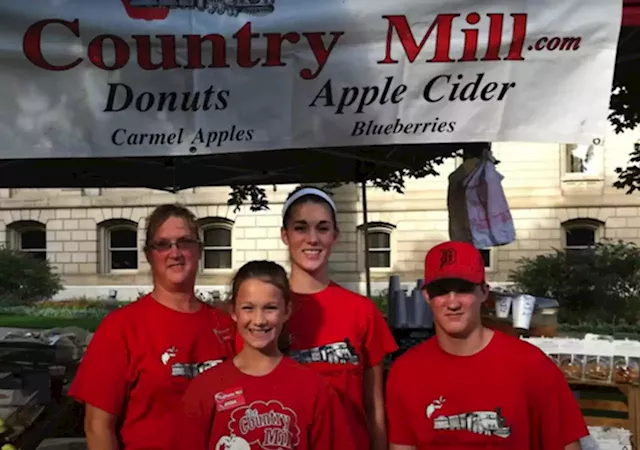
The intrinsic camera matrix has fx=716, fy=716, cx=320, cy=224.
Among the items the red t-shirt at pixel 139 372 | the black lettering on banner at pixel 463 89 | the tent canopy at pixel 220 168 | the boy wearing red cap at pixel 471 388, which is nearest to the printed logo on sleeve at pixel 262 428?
the red t-shirt at pixel 139 372

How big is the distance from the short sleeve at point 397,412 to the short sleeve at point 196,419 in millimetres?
625

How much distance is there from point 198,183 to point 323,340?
5.87m

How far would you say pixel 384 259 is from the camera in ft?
76.4

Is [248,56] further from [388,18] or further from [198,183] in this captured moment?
[198,183]

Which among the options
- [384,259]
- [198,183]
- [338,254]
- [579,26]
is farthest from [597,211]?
[579,26]

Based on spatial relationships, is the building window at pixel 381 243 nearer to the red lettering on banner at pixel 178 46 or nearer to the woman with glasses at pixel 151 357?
the red lettering on banner at pixel 178 46

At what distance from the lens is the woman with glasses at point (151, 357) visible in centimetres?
242

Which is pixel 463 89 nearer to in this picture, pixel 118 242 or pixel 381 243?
pixel 381 243

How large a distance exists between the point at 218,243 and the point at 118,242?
10.9 ft

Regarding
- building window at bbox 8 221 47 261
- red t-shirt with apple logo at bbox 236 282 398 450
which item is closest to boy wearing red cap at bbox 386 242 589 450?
red t-shirt with apple logo at bbox 236 282 398 450

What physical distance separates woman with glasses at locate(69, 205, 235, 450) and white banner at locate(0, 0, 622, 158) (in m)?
0.81

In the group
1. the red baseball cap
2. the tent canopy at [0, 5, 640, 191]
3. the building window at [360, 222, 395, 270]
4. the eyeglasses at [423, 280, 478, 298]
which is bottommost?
the building window at [360, 222, 395, 270]

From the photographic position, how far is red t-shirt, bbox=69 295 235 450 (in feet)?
7.94

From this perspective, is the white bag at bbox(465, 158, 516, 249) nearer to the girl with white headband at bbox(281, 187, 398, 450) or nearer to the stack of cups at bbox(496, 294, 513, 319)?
the stack of cups at bbox(496, 294, 513, 319)
